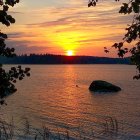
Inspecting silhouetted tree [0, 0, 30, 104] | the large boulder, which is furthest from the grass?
the large boulder

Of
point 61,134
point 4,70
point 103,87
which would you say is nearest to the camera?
point 4,70

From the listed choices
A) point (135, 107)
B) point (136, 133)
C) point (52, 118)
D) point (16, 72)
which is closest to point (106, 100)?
point (135, 107)

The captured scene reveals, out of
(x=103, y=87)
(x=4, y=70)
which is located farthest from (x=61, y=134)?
(x=103, y=87)

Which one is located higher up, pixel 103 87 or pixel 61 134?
pixel 103 87

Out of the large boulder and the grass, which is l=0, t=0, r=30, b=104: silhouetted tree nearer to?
the grass

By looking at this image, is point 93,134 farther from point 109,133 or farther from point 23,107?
point 23,107

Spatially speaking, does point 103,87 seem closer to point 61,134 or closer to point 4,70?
point 61,134

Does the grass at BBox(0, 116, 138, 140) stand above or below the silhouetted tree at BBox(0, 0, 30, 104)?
below

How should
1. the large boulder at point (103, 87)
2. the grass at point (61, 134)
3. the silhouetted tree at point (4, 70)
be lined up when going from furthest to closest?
the large boulder at point (103, 87) → the grass at point (61, 134) → the silhouetted tree at point (4, 70)

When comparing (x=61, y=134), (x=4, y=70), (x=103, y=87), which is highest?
(x=4, y=70)

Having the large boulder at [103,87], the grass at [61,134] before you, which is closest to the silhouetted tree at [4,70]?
the grass at [61,134]

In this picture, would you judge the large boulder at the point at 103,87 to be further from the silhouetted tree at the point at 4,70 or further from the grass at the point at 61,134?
the silhouetted tree at the point at 4,70

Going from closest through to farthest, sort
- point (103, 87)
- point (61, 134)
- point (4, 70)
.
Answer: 1. point (4, 70)
2. point (61, 134)
3. point (103, 87)

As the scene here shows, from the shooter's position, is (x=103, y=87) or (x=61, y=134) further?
(x=103, y=87)
